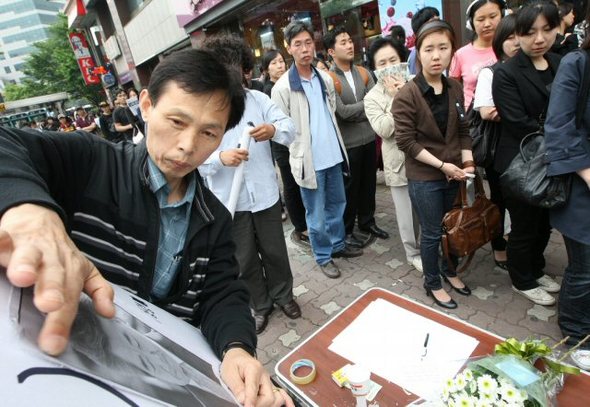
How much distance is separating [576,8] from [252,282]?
426 cm

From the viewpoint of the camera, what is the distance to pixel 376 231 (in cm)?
382

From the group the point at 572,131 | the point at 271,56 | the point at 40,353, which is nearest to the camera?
the point at 40,353

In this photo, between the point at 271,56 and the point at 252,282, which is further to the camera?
the point at 271,56

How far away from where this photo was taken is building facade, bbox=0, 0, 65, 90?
224ft

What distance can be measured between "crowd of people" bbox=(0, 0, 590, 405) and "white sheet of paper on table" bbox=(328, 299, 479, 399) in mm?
564

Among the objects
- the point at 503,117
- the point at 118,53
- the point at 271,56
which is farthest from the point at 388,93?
the point at 118,53

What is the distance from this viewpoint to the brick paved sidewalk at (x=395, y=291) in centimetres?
243

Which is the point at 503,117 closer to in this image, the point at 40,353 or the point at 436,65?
the point at 436,65

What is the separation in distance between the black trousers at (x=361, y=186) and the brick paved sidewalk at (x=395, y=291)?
0.32 m

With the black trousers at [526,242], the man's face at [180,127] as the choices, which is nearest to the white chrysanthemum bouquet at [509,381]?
the man's face at [180,127]

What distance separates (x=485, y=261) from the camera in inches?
122

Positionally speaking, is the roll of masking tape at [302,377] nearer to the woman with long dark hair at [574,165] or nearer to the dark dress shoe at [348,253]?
the woman with long dark hair at [574,165]

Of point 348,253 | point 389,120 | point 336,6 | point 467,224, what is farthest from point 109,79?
point 467,224

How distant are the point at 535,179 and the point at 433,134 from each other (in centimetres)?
66
